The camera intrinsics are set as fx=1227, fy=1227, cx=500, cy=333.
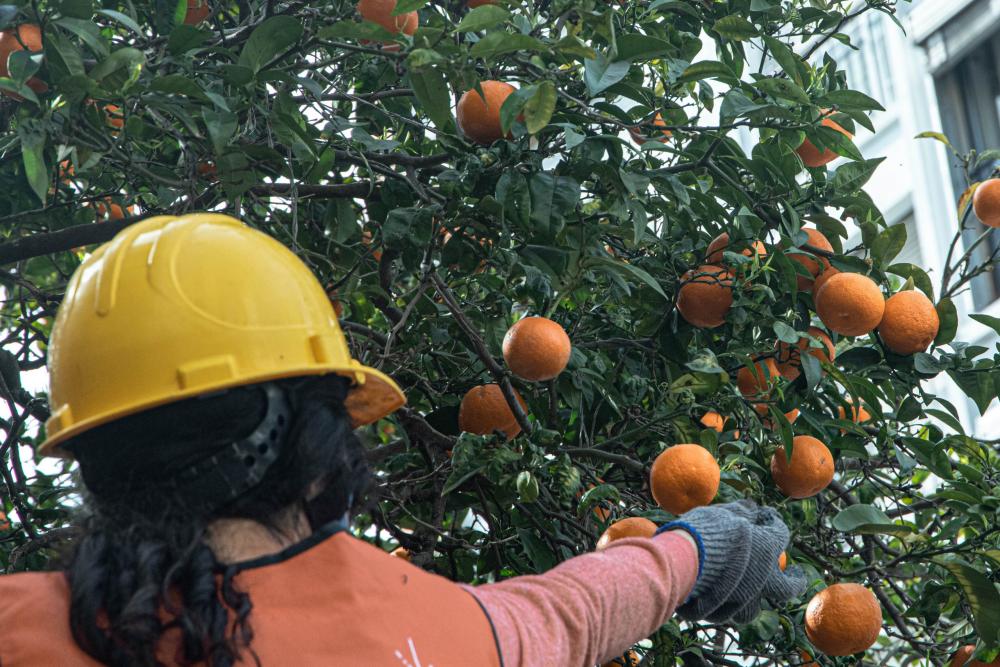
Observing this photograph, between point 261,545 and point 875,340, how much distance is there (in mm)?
1993

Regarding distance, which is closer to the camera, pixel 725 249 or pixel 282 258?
pixel 282 258

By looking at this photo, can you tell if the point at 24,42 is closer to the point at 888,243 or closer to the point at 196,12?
the point at 196,12

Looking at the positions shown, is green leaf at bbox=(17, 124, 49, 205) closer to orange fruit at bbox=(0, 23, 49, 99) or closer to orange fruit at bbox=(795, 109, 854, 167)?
orange fruit at bbox=(0, 23, 49, 99)

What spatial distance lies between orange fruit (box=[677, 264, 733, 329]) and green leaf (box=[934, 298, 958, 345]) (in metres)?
0.54

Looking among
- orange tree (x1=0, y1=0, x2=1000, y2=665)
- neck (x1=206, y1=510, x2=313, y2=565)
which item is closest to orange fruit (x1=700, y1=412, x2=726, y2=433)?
orange tree (x1=0, y1=0, x2=1000, y2=665)

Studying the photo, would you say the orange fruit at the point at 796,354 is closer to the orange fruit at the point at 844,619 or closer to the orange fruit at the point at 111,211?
the orange fruit at the point at 844,619

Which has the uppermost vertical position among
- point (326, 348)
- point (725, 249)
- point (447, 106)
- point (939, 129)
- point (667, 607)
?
point (939, 129)

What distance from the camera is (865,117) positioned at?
3096mm

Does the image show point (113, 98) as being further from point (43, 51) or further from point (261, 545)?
point (261, 545)

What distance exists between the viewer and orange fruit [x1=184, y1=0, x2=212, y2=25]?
123 inches

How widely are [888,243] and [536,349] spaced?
1.02 m

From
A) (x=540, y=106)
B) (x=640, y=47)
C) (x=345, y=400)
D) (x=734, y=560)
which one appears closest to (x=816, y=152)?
(x=640, y=47)

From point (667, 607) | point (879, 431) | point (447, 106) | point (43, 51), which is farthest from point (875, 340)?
point (43, 51)

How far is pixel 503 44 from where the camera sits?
2441 mm
